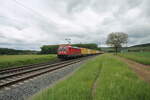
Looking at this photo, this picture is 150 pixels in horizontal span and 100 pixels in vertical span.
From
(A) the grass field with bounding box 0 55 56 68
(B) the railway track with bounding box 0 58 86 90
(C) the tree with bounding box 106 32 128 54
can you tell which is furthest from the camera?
(C) the tree with bounding box 106 32 128 54

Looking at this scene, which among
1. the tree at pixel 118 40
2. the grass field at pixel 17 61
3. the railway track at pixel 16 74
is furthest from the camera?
the tree at pixel 118 40

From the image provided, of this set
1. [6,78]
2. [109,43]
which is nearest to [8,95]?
[6,78]

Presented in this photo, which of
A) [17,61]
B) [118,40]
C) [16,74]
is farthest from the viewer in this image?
[118,40]

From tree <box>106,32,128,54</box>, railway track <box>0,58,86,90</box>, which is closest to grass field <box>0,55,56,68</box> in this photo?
railway track <box>0,58,86,90</box>

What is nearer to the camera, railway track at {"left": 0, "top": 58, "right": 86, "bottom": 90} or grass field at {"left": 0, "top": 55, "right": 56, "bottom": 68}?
railway track at {"left": 0, "top": 58, "right": 86, "bottom": 90}

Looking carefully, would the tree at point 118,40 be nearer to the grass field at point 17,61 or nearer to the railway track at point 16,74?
the grass field at point 17,61

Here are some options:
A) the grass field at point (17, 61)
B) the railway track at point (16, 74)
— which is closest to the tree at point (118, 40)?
the grass field at point (17, 61)

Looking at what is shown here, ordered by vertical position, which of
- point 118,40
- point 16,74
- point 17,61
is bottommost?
point 16,74

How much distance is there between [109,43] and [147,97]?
5110 centimetres

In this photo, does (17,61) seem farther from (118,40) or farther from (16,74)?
(118,40)

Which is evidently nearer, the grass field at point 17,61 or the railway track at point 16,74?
the railway track at point 16,74

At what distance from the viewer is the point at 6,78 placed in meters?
7.71

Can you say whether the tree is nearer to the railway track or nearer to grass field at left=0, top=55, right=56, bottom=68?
grass field at left=0, top=55, right=56, bottom=68

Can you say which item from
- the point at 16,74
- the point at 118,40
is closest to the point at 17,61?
the point at 16,74
